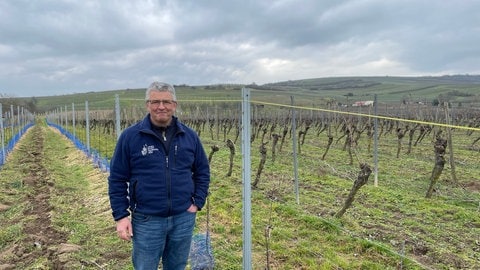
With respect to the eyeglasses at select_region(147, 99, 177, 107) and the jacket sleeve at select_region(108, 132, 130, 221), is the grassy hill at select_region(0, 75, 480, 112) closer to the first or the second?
the eyeglasses at select_region(147, 99, 177, 107)

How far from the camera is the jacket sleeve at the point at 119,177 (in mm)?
2793

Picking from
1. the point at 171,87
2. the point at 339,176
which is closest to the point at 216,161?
the point at 339,176

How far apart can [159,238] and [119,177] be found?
1.81 feet

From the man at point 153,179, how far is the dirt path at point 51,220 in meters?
1.97

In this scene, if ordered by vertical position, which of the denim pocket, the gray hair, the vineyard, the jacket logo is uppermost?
the gray hair

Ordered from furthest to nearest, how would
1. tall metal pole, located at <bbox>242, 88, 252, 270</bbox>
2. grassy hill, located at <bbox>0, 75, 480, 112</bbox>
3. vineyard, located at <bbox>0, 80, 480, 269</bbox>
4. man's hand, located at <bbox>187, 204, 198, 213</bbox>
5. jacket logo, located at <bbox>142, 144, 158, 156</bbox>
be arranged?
grassy hill, located at <bbox>0, 75, 480, 112</bbox>, vineyard, located at <bbox>0, 80, 480, 269</bbox>, tall metal pole, located at <bbox>242, 88, 252, 270</bbox>, man's hand, located at <bbox>187, 204, 198, 213</bbox>, jacket logo, located at <bbox>142, 144, 158, 156</bbox>

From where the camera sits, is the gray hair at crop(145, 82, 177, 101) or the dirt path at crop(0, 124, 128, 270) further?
the dirt path at crop(0, 124, 128, 270)

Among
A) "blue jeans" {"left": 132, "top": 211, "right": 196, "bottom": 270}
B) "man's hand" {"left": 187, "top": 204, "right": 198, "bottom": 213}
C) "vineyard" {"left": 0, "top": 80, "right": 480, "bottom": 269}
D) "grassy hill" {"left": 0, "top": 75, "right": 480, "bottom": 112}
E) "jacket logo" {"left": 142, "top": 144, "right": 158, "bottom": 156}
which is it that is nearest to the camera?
"jacket logo" {"left": 142, "top": 144, "right": 158, "bottom": 156}

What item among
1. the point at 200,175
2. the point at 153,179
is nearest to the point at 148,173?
the point at 153,179

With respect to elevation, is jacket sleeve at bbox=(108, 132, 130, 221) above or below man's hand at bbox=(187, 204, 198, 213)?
above

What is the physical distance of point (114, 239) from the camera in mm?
5395

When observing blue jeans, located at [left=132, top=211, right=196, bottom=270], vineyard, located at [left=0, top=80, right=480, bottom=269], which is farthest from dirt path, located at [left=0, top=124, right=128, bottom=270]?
blue jeans, located at [left=132, top=211, right=196, bottom=270]

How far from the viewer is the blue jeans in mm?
2877

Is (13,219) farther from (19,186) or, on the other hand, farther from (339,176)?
(339,176)
